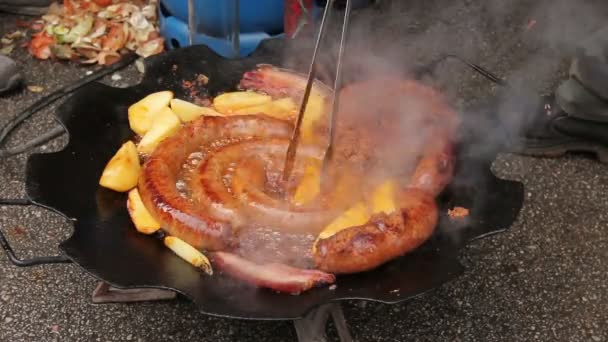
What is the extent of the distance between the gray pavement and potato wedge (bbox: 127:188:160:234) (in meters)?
0.88

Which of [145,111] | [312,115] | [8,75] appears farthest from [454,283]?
[8,75]

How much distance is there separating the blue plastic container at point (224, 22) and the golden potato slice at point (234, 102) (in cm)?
149

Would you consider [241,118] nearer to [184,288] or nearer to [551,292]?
[184,288]

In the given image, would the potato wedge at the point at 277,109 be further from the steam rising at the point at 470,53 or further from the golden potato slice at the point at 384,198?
the golden potato slice at the point at 384,198

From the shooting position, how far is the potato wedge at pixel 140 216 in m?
2.60

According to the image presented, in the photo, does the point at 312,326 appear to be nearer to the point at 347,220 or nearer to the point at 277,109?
the point at 347,220

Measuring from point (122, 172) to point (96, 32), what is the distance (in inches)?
123

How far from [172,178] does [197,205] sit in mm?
239

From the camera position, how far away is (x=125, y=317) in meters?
3.33

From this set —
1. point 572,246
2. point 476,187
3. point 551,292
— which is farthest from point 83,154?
point 572,246

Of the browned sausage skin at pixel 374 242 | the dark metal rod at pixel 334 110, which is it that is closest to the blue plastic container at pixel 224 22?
the dark metal rod at pixel 334 110

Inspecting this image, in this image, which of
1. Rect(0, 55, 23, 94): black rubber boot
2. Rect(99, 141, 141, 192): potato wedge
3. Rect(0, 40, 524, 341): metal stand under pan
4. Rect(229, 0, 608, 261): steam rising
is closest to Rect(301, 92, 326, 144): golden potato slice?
Rect(229, 0, 608, 261): steam rising

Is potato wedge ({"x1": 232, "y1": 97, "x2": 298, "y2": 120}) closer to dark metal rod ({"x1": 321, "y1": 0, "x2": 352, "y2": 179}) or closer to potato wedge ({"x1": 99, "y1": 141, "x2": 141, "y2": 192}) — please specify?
dark metal rod ({"x1": 321, "y1": 0, "x2": 352, "y2": 179})

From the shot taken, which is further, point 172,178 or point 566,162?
point 566,162
